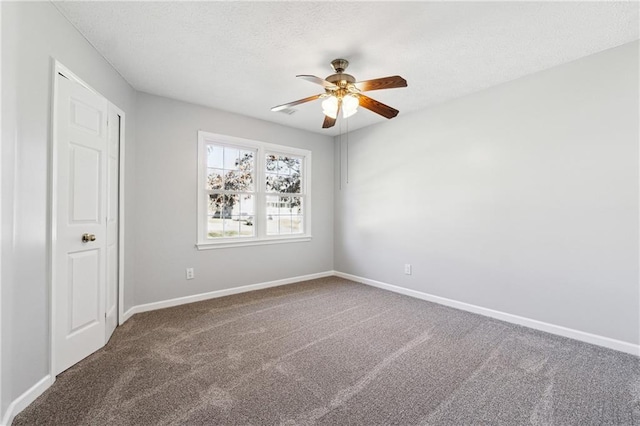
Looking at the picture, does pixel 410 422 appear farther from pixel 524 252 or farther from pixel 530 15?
pixel 530 15

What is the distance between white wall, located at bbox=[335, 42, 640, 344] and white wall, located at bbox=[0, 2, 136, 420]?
3.70 meters

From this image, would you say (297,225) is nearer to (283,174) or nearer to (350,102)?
(283,174)

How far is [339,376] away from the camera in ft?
6.63

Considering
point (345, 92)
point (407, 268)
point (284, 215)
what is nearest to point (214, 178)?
point (284, 215)

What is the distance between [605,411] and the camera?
1.68 metres

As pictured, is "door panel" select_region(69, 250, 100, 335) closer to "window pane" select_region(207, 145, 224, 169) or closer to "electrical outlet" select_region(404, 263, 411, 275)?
"window pane" select_region(207, 145, 224, 169)

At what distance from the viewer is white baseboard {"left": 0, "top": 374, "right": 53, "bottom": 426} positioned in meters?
1.53

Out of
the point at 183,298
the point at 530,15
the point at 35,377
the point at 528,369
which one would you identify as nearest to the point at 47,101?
the point at 35,377

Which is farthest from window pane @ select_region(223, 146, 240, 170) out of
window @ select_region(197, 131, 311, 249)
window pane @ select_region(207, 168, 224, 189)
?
window pane @ select_region(207, 168, 224, 189)

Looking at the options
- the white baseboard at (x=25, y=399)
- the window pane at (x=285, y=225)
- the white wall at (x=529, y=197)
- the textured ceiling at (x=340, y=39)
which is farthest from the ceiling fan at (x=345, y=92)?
the white baseboard at (x=25, y=399)

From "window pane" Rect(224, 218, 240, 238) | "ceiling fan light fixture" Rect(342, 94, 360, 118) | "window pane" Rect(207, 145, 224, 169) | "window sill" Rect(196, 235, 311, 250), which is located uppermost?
"ceiling fan light fixture" Rect(342, 94, 360, 118)

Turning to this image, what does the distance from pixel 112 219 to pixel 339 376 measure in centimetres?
248

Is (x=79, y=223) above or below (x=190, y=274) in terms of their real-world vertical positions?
above

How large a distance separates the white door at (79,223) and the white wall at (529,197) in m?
3.42
